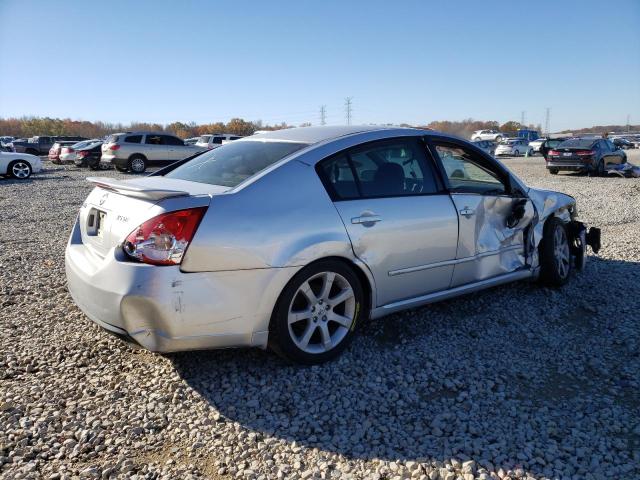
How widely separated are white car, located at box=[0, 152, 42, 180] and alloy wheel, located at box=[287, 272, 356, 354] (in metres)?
19.7

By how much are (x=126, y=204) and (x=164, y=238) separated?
45cm

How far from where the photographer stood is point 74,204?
38.8 feet

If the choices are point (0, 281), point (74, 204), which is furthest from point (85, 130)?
point (0, 281)

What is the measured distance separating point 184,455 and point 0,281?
3773 millimetres

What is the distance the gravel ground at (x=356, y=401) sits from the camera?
2.43 metres

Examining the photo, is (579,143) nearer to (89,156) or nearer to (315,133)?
(315,133)

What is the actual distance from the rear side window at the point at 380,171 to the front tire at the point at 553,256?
1598mm

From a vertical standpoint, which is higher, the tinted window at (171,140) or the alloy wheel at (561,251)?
the tinted window at (171,140)

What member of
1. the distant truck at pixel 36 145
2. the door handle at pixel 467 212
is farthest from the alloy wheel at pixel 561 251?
the distant truck at pixel 36 145

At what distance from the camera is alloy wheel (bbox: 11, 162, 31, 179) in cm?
1944

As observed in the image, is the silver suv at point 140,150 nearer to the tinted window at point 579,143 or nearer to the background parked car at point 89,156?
the background parked car at point 89,156

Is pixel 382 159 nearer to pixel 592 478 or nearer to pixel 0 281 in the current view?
pixel 592 478

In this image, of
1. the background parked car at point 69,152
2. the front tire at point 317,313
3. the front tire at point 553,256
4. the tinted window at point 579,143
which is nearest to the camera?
the front tire at point 317,313

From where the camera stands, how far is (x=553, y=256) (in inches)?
189
